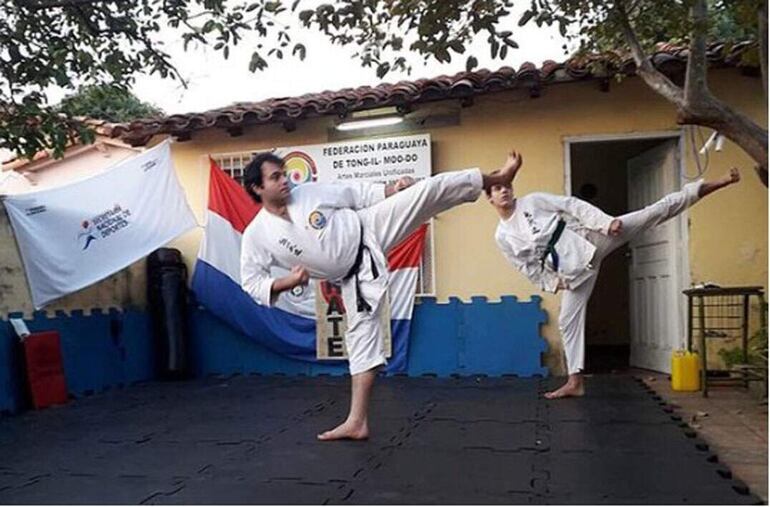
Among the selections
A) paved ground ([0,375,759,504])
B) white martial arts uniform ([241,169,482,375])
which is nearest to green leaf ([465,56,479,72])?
white martial arts uniform ([241,169,482,375])

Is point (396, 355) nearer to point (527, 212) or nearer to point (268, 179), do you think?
point (527, 212)

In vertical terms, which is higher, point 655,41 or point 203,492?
point 655,41

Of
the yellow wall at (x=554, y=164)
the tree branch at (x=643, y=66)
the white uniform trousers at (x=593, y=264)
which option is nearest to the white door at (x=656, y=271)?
the yellow wall at (x=554, y=164)

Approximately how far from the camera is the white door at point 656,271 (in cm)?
590

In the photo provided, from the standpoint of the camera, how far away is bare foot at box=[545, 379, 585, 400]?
4.91m

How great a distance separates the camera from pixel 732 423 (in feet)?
13.6

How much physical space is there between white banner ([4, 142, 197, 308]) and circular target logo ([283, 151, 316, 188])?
0.98 m

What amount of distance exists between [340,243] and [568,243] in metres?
1.83

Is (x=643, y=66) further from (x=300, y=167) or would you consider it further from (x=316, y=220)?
(x=300, y=167)

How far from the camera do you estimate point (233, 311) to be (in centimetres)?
660

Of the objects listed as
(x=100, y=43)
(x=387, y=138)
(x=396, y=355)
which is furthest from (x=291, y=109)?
(x=396, y=355)

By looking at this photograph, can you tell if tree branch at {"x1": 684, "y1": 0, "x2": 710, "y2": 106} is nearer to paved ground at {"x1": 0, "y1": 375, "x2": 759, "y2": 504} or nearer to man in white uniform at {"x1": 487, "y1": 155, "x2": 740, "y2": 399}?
man in white uniform at {"x1": 487, "y1": 155, "x2": 740, "y2": 399}

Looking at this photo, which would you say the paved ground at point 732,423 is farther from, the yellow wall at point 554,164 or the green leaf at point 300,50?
the green leaf at point 300,50

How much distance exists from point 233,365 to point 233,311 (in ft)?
1.81
